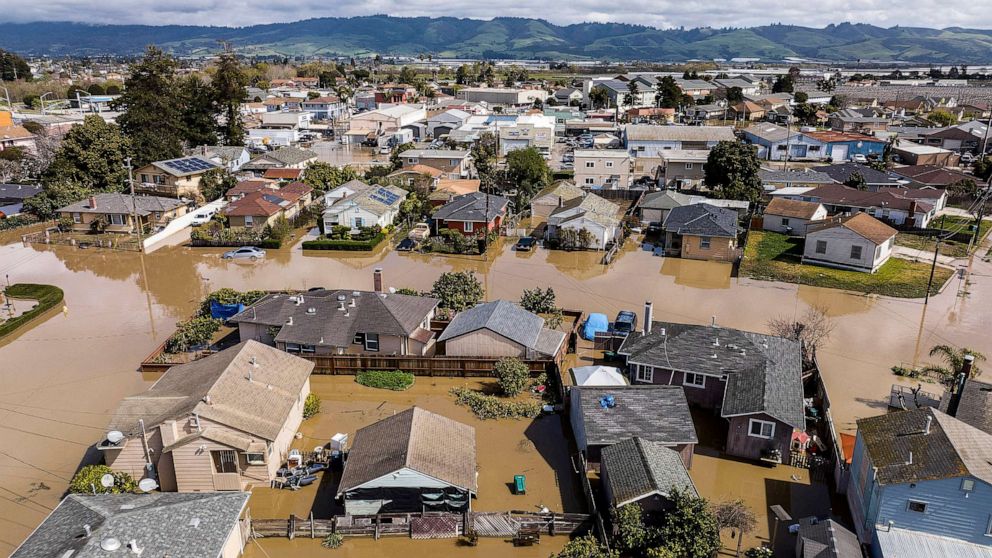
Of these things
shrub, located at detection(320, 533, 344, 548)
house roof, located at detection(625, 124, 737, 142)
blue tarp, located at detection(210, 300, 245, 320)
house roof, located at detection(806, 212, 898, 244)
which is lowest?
shrub, located at detection(320, 533, 344, 548)

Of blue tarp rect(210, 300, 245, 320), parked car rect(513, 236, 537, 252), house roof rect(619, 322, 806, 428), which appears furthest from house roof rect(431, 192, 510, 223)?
house roof rect(619, 322, 806, 428)

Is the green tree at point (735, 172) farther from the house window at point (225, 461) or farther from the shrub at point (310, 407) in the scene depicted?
the house window at point (225, 461)

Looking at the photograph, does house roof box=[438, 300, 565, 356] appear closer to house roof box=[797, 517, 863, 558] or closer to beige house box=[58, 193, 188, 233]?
house roof box=[797, 517, 863, 558]

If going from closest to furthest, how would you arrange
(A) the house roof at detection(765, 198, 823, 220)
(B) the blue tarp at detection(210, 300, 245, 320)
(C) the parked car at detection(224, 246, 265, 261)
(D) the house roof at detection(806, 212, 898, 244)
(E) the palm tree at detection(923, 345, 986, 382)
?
(E) the palm tree at detection(923, 345, 986, 382)
(B) the blue tarp at detection(210, 300, 245, 320)
(D) the house roof at detection(806, 212, 898, 244)
(C) the parked car at detection(224, 246, 265, 261)
(A) the house roof at detection(765, 198, 823, 220)

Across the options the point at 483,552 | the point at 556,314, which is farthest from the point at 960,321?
the point at 483,552

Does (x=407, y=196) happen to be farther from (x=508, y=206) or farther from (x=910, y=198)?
(x=910, y=198)
